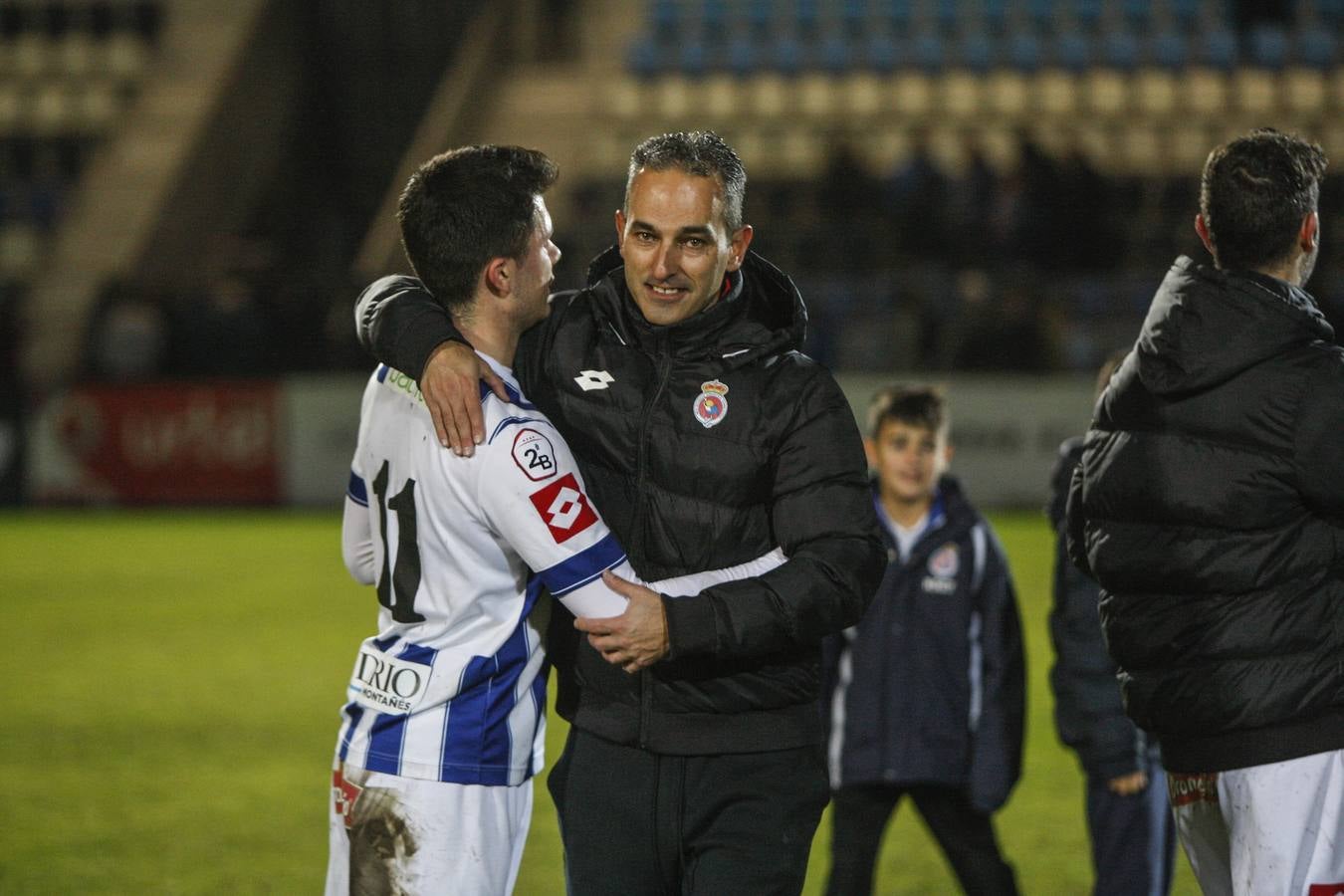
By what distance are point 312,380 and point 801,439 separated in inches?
581

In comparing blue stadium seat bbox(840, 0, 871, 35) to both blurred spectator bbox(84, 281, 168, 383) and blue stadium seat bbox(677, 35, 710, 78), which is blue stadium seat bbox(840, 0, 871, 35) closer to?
blue stadium seat bbox(677, 35, 710, 78)

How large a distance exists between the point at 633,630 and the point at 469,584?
0.34 metres

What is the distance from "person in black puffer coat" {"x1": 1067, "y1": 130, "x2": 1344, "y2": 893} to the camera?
293 cm

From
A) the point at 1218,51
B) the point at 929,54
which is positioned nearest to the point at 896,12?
the point at 929,54

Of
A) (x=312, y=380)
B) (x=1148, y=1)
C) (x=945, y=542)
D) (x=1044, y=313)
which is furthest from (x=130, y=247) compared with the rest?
(x=945, y=542)

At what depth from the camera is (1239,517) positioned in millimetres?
2959

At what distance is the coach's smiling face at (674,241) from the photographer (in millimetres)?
3047

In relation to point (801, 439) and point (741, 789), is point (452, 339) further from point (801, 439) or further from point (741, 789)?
point (741, 789)

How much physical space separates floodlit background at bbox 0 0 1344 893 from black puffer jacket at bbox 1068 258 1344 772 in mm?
2517

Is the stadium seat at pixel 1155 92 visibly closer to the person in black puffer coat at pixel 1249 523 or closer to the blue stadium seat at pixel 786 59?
the blue stadium seat at pixel 786 59

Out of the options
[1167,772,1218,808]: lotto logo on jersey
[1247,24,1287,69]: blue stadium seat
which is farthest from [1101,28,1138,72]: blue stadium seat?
[1167,772,1218,808]: lotto logo on jersey

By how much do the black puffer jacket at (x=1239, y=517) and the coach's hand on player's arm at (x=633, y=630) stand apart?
885 mm

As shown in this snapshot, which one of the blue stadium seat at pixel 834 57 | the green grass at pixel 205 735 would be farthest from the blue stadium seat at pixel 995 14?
the green grass at pixel 205 735

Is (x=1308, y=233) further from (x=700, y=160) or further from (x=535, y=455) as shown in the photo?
(x=535, y=455)
